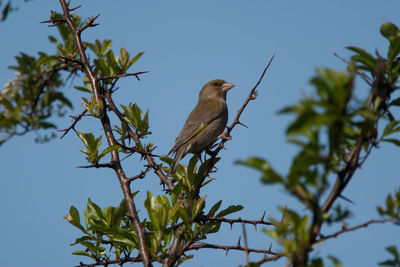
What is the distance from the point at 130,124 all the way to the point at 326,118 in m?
3.60

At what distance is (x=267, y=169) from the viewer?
1948 millimetres

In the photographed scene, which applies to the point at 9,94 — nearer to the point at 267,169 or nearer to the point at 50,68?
the point at 50,68

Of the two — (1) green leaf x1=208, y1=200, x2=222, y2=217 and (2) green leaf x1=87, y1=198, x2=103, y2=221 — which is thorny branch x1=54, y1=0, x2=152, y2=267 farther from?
(1) green leaf x1=208, y1=200, x2=222, y2=217

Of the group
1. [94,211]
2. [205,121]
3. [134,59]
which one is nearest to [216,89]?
[205,121]

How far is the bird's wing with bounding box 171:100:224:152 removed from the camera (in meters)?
7.71

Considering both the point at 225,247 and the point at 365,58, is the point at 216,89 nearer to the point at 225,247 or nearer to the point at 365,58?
the point at 225,247

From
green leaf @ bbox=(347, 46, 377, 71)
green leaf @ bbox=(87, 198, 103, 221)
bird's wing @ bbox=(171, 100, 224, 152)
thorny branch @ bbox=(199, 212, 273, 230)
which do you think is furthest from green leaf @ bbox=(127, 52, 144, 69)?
bird's wing @ bbox=(171, 100, 224, 152)

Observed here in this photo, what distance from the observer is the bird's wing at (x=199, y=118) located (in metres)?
7.71

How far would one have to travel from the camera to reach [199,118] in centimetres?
846

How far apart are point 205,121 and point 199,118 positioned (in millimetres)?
255

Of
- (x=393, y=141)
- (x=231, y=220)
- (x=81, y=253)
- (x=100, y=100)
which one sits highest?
(x=100, y=100)

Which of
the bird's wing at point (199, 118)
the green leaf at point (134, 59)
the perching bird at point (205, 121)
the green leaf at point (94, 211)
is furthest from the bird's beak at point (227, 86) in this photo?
the green leaf at point (94, 211)

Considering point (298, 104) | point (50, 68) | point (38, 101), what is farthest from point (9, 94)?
point (298, 104)

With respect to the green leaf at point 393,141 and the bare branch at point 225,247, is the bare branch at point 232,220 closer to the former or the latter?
the bare branch at point 225,247
